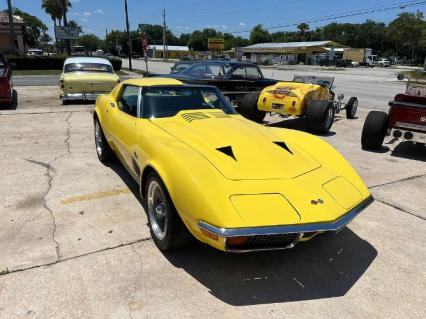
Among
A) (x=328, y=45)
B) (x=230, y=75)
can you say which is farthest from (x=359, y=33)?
(x=230, y=75)

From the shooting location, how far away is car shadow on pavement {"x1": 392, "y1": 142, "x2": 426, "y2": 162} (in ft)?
22.8

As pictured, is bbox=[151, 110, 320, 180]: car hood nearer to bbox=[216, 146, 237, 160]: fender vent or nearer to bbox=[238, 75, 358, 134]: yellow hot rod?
bbox=[216, 146, 237, 160]: fender vent

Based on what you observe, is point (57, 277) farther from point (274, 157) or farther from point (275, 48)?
point (275, 48)

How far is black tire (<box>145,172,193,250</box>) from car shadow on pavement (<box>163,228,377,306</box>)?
15 cm

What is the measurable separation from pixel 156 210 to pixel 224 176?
2.78 ft

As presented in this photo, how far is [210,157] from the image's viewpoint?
3.27 metres

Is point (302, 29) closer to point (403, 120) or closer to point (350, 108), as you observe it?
point (350, 108)

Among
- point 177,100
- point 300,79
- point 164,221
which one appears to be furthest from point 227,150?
point 300,79

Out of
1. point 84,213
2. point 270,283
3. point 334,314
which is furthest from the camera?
point 84,213

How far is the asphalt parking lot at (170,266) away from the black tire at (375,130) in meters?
2.03

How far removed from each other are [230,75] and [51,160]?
20.4 ft

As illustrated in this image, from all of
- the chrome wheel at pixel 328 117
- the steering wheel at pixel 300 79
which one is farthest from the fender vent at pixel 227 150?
the steering wheel at pixel 300 79

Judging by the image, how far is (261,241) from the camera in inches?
106

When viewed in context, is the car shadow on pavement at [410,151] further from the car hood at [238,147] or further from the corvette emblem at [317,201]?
the corvette emblem at [317,201]
